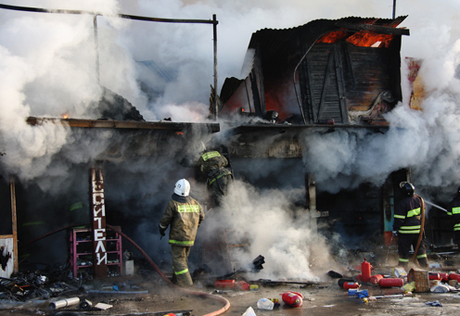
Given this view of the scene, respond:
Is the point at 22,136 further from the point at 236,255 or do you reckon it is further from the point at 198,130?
the point at 236,255

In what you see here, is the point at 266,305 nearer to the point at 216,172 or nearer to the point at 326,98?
the point at 216,172

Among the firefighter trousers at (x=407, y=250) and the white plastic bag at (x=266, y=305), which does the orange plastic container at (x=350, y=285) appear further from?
the firefighter trousers at (x=407, y=250)

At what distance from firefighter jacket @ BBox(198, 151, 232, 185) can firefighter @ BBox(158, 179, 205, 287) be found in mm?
1230

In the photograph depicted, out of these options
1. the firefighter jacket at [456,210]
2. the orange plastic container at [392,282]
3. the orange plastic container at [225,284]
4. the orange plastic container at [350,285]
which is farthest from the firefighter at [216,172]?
the firefighter jacket at [456,210]

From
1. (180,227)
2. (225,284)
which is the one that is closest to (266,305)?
(225,284)

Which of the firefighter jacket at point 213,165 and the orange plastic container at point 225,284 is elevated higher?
the firefighter jacket at point 213,165

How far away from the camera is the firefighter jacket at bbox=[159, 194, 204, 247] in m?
7.08

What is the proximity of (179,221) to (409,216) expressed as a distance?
4704mm

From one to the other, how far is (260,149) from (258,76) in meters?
2.43

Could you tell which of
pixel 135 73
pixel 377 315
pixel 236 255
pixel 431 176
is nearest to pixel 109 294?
pixel 236 255

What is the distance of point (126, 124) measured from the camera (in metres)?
7.79

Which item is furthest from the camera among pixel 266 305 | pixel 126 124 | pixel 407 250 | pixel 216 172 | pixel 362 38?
pixel 362 38

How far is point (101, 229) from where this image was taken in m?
7.60

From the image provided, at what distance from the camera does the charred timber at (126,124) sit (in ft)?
23.2
